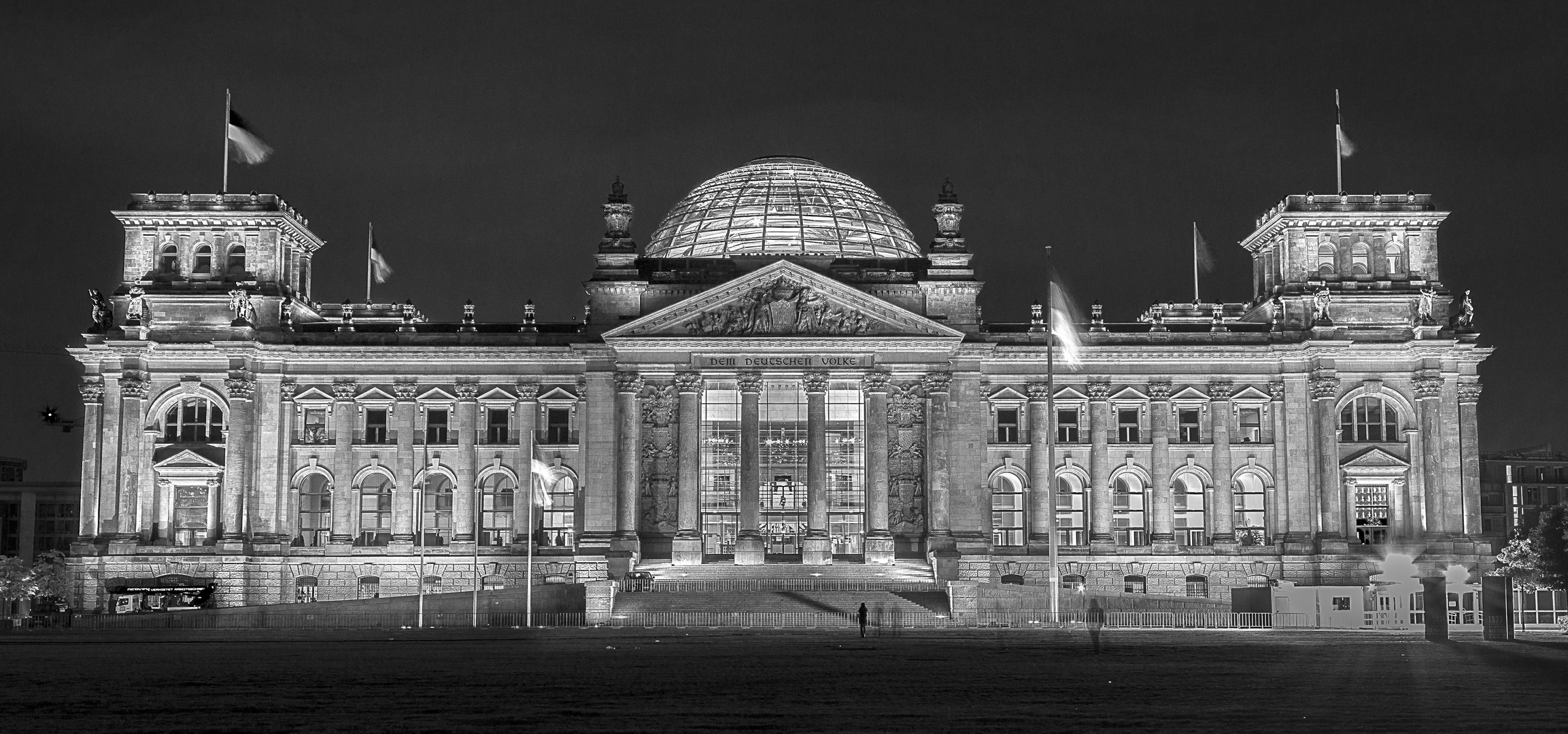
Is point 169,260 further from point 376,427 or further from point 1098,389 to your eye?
point 1098,389

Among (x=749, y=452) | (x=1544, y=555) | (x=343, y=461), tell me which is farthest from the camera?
(x=343, y=461)

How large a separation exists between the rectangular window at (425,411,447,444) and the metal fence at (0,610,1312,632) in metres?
25.5

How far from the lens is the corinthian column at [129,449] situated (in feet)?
332

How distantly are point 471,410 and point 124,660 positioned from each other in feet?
176

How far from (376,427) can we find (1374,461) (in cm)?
5504

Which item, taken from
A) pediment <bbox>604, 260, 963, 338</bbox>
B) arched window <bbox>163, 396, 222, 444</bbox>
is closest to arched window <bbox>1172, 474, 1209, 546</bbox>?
pediment <bbox>604, 260, 963, 338</bbox>

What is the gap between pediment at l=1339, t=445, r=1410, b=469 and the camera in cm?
10350

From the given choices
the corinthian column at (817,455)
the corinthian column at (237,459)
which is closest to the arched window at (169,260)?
the corinthian column at (237,459)

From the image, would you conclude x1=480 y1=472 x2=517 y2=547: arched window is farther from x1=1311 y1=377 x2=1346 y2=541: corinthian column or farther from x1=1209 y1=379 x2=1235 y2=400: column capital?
x1=1311 y1=377 x2=1346 y2=541: corinthian column

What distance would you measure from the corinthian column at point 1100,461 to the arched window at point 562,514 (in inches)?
1125

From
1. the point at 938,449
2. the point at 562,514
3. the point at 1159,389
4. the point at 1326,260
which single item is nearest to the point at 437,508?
the point at 562,514

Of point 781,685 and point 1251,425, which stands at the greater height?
point 1251,425

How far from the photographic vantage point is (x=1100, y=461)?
105 m

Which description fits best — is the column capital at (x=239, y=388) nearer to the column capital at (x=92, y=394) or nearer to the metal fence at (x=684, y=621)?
the column capital at (x=92, y=394)
